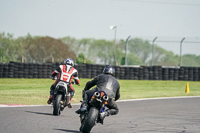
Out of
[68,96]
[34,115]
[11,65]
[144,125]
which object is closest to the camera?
[144,125]

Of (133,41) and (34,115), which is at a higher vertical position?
(133,41)

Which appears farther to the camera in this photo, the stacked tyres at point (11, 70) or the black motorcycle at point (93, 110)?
the stacked tyres at point (11, 70)

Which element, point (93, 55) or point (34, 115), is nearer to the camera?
point (34, 115)

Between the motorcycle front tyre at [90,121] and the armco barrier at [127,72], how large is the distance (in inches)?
833

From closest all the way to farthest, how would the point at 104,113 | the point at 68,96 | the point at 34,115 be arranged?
the point at 104,113
the point at 34,115
the point at 68,96

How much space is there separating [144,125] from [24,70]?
65.2 feet

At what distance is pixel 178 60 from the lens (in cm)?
3472

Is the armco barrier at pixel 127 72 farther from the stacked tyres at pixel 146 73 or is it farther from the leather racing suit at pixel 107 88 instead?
the leather racing suit at pixel 107 88

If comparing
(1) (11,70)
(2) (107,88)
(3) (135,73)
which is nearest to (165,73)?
(3) (135,73)

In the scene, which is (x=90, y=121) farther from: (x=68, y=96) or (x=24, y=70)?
(x=24, y=70)

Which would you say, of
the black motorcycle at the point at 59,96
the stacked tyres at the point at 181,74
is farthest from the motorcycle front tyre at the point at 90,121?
the stacked tyres at the point at 181,74

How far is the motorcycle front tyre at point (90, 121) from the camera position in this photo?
24.7 ft

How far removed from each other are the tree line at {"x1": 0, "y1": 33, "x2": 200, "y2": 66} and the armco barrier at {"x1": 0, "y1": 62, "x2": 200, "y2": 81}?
313cm

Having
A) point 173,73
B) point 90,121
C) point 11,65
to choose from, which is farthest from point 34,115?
point 173,73
